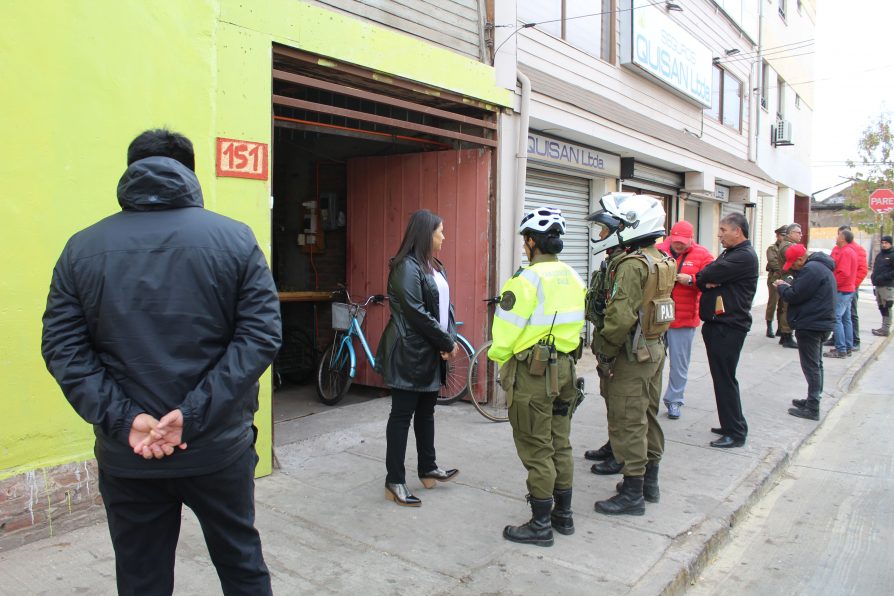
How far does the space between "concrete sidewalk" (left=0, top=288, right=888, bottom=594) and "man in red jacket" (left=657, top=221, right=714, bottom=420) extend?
0.39 m

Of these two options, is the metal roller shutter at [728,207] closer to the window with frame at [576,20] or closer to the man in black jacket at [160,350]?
the window with frame at [576,20]

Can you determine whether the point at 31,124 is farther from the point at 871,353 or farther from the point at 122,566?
the point at 871,353

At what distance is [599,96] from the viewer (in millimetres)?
9633

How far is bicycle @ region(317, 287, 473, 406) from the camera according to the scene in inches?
269

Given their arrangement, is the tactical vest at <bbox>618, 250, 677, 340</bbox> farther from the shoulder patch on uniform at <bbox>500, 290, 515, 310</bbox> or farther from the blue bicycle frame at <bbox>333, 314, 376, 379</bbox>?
the blue bicycle frame at <bbox>333, 314, 376, 379</bbox>

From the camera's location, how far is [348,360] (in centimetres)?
690

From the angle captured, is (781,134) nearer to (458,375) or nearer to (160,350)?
(458,375)

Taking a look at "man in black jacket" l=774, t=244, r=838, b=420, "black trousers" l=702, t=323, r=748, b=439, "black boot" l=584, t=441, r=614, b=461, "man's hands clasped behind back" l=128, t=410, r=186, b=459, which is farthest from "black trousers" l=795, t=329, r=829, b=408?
"man's hands clasped behind back" l=128, t=410, r=186, b=459

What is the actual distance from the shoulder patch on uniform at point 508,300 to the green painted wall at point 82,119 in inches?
71.1

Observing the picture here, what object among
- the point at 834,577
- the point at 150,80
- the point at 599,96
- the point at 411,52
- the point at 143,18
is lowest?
the point at 834,577

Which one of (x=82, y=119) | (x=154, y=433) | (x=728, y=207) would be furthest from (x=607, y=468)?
(x=728, y=207)

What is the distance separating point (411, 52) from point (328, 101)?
1034 mm

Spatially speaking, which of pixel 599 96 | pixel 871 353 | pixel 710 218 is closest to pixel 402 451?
pixel 599 96

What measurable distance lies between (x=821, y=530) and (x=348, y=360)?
168 inches
